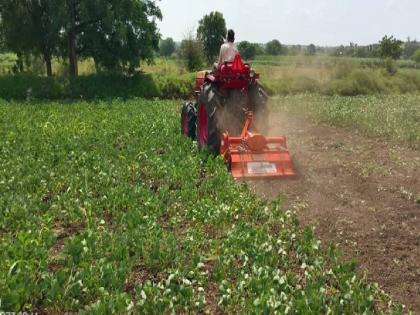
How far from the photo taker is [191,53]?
2825cm

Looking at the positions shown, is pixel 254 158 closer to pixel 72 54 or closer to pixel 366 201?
pixel 366 201

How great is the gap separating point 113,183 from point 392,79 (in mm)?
24885

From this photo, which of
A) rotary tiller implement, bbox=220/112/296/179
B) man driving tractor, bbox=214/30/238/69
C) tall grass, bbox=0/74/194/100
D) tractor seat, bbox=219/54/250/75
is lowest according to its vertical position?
rotary tiller implement, bbox=220/112/296/179

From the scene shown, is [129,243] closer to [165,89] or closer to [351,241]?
[351,241]

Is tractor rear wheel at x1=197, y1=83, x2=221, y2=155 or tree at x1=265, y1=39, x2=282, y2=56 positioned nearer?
tractor rear wheel at x1=197, y1=83, x2=221, y2=155

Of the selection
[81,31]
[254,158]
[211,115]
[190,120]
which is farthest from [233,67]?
[81,31]

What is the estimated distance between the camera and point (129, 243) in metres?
4.70

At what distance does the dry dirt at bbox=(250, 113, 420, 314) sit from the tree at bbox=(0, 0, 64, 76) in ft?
52.0

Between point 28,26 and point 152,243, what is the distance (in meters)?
20.1

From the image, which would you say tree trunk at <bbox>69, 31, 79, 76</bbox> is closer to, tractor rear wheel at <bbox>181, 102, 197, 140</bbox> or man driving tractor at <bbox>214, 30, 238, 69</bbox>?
tractor rear wheel at <bbox>181, 102, 197, 140</bbox>

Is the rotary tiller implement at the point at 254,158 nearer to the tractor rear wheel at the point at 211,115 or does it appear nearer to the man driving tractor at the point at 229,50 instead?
the tractor rear wheel at the point at 211,115

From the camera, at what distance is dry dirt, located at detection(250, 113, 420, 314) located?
449cm

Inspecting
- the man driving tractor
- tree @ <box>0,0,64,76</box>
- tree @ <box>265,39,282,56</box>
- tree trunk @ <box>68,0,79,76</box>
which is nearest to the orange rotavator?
the man driving tractor

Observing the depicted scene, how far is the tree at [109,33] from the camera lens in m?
21.7
